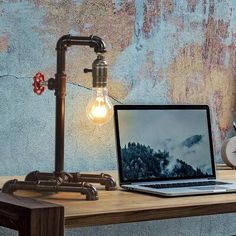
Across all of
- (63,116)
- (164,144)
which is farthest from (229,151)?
(63,116)

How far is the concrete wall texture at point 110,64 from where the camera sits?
2.15m

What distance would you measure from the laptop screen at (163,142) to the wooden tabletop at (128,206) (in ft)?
0.48

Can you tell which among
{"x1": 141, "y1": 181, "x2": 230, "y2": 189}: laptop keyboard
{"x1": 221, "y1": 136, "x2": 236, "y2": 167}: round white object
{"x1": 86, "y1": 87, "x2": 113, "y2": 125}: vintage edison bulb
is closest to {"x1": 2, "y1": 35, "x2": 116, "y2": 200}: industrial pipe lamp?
{"x1": 86, "y1": 87, "x2": 113, "y2": 125}: vintage edison bulb

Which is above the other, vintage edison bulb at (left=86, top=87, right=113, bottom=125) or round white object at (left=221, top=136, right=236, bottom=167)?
vintage edison bulb at (left=86, top=87, right=113, bottom=125)

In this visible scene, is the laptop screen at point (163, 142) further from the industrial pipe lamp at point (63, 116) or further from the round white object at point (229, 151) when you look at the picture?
the round white object at point (229, 151)

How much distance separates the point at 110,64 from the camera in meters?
2.34

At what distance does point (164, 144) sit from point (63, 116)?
1.22 ft

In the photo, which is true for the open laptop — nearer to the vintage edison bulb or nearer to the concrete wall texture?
the vintage edison bulb

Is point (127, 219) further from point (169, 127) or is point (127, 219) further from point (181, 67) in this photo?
point (181, 67)

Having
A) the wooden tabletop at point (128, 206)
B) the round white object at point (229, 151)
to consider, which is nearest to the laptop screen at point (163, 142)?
the wooden tabletop at point (128, 206)

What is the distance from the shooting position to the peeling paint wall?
215 cm

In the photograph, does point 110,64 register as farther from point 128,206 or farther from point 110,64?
point 128,206

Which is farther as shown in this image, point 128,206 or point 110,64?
point 110,64

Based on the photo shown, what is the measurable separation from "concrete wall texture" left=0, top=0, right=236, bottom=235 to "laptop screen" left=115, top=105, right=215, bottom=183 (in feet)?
1.05
